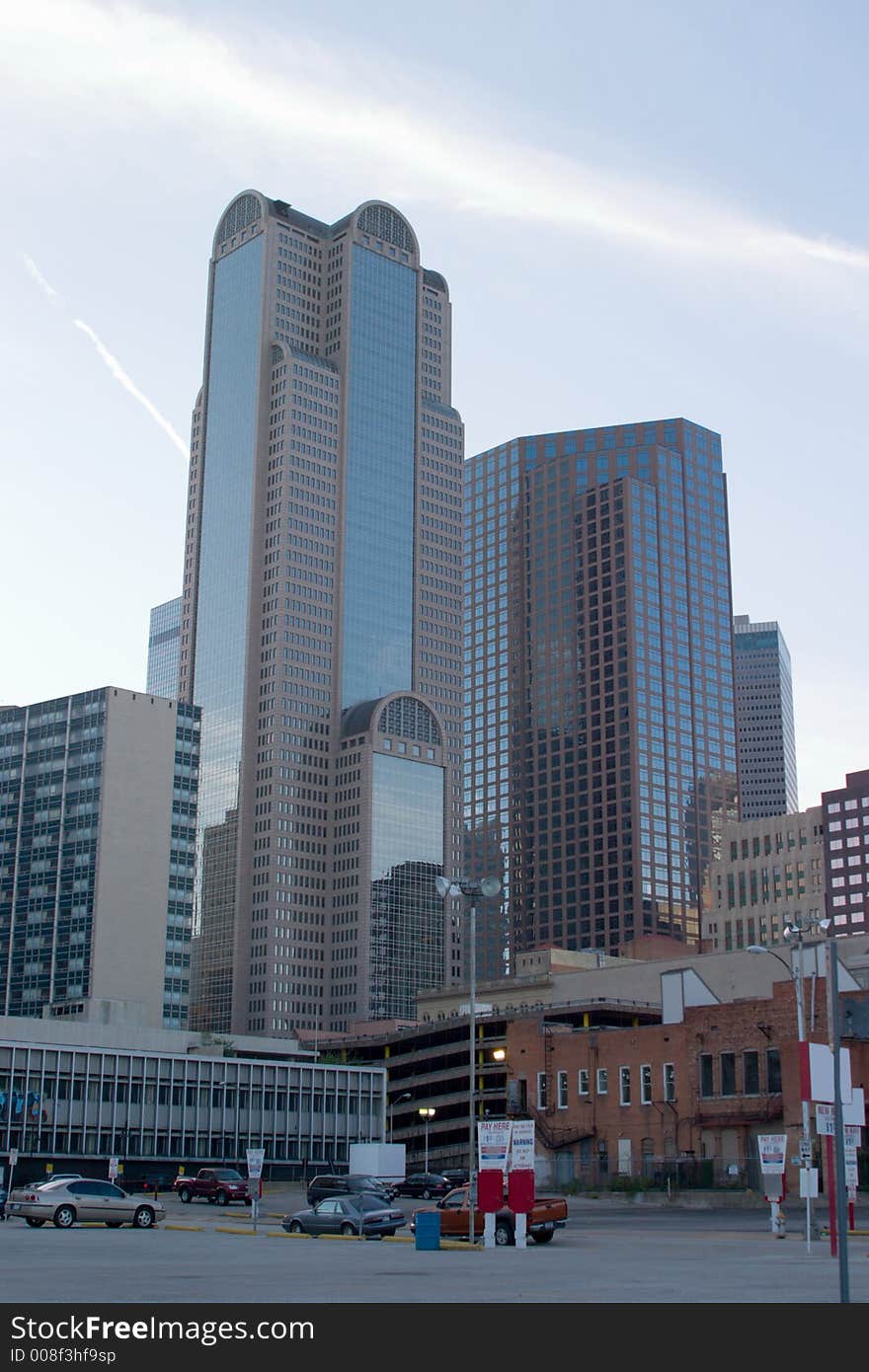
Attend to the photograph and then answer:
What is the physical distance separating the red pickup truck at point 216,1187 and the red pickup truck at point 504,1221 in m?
31.6

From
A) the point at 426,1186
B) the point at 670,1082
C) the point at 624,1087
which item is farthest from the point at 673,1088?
the point at 426,1186

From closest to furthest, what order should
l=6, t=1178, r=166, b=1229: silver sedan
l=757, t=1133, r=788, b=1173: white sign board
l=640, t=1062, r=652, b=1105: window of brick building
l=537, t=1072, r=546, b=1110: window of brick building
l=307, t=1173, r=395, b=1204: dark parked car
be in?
l=757, t=1133, r=788, b=1173: white sign board < l=6, t=1178, r=166, b=1229: silver sedan < l=307, t=1173, r=395, b=1204: dark parked car < l=640, t=1062, r=652, b=1105: window of brick building < l=537, t=1072, r=546, b=1110: window of brick building

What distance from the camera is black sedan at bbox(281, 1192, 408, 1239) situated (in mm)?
51344

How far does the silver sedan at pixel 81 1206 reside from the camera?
54.1 m

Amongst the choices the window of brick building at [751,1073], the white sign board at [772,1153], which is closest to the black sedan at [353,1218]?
the white sign board at [772,1153]

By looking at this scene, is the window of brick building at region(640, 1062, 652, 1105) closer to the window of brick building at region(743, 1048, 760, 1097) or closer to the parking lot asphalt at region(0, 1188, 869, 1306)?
the window of brick building at region(743, 1048, 760, 1097)

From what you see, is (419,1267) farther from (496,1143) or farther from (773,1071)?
(773,1071)

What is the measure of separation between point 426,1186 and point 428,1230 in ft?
171

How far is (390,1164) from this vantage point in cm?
9725

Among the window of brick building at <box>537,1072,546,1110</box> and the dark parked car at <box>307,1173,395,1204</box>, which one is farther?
the window of brick building at <box>537,1072,546,1110</box>

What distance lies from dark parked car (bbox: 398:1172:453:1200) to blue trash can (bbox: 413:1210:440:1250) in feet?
166

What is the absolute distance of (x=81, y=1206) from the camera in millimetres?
54438

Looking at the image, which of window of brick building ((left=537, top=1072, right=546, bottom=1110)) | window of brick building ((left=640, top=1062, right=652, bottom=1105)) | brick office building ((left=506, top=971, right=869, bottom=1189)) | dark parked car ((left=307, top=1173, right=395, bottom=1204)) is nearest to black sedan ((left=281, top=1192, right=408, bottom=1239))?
dark parked car ((left=307, top=1173, right=395, bottom=1204))
